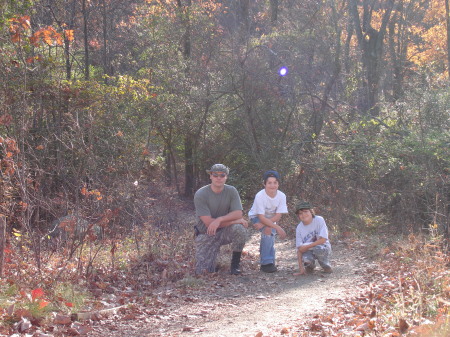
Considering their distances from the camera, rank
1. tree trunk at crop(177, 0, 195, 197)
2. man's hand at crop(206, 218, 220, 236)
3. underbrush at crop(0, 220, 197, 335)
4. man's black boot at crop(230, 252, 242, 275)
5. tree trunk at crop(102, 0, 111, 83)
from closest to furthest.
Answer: underbrush at crop(0, 220, 197, 335), man's hand at crop(206, 218, 220, 236), man's black boot at crop(230, 252, 242, 275), tree trunk at crop(102, 0, 111, 83), tree trunk at crop(177, 0, 195, 197)

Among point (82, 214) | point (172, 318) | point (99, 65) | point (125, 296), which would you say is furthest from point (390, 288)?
point (99, 65)

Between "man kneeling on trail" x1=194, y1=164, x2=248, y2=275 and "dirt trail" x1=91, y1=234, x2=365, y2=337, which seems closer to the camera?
"dirt trail" x1=91, y1=234, x2=365, y2=337

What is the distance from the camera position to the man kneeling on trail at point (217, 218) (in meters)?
8.04

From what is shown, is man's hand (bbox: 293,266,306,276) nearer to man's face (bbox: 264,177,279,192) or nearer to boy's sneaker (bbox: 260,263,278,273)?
boy's sneaker (bbox: 260,263,278,273)

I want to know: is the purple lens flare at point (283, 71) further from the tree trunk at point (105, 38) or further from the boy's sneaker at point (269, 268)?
the boy's sneaker at point (269, 268)

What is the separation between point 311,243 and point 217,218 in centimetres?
142

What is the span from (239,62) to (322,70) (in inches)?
104

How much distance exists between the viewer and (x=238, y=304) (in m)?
6.57

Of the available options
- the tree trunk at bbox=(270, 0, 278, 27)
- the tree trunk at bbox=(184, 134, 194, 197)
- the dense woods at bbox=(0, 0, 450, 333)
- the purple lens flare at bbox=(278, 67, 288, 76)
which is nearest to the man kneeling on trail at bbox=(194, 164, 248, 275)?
the dense woods at bbox=(0, 0, 450, 333)

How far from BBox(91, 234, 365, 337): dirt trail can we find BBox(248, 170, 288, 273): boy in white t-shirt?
0.25m

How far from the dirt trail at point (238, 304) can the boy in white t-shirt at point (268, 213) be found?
0.25m

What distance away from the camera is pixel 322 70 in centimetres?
1755

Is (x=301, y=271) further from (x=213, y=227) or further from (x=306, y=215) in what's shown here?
(x=213, y=227)

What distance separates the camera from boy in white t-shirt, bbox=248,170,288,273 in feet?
27.4
